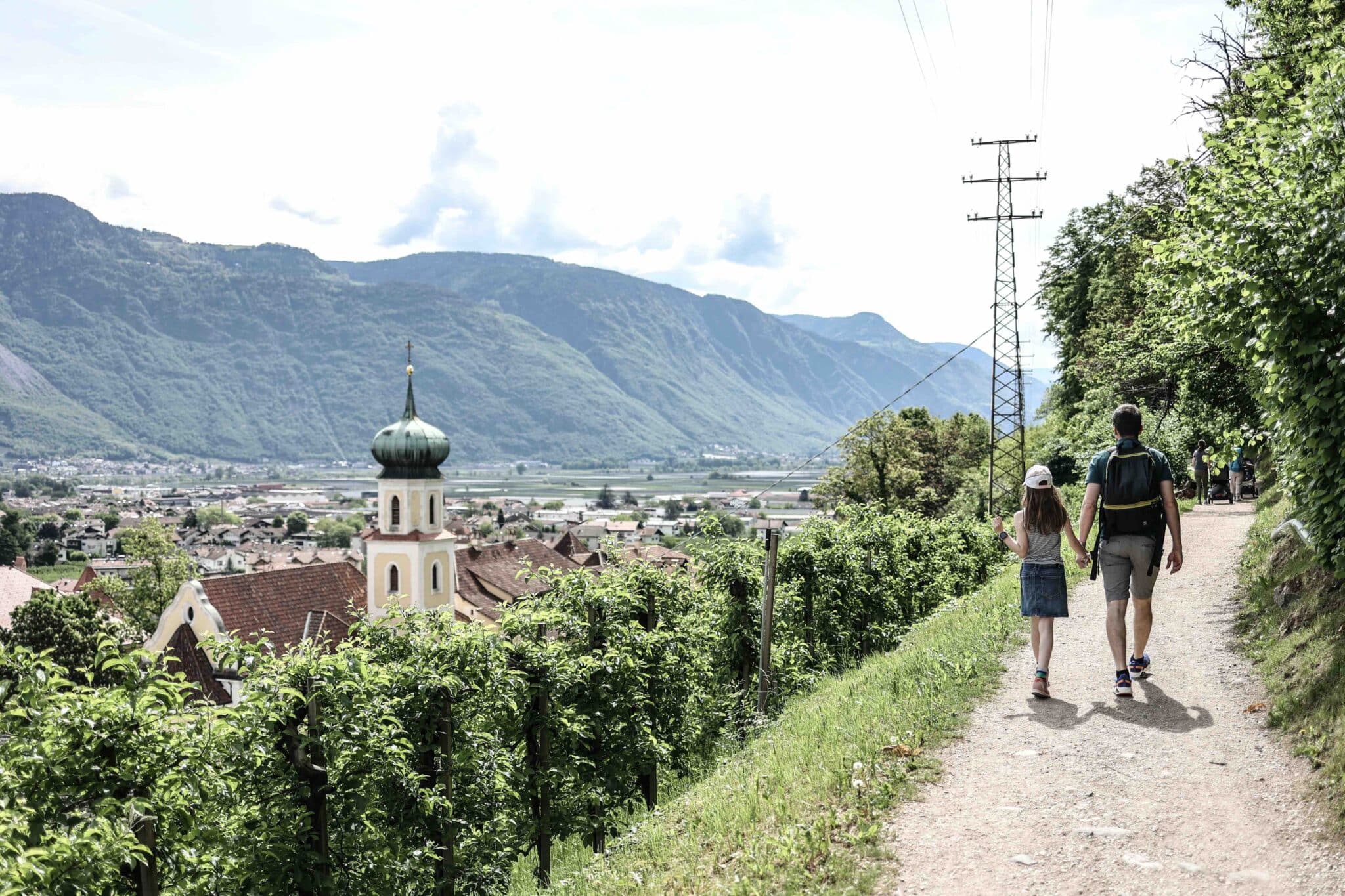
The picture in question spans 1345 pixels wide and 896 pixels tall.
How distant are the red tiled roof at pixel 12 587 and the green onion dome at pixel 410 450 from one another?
1544 inches

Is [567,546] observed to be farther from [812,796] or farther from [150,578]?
[812,796]

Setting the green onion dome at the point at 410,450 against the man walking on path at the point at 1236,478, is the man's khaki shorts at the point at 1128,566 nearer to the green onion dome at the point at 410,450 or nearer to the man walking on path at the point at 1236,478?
the man walking on path at the point at 1236,478

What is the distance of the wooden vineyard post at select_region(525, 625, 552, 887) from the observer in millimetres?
10094

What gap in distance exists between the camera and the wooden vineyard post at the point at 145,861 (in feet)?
20.2

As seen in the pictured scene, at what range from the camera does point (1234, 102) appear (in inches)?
698

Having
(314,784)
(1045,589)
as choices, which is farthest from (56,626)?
(1045,589)

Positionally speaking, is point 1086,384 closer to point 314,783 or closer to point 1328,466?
point 1328,466

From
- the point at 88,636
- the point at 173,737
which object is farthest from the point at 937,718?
the point at 88,636

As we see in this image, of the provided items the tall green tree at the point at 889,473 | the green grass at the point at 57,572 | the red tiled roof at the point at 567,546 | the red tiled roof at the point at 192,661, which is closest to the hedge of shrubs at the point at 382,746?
the red tiled roof at the point at 192,661

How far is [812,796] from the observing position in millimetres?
7547

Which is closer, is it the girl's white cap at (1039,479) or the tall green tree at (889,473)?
the girl's white cap at (1039,479)

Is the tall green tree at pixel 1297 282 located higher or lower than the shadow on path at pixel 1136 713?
higher

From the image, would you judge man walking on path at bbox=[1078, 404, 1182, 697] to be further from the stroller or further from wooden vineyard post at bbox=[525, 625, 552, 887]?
the stroller

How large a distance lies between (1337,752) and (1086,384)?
124 feet
